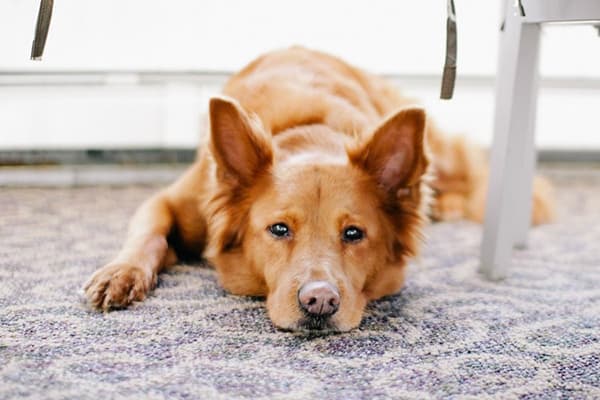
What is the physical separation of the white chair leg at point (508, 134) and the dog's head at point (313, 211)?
0.26m

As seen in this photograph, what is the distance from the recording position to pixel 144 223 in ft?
7.75

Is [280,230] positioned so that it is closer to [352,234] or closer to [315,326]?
[352,234]

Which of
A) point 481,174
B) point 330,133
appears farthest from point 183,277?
point 481,174

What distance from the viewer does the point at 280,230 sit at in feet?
6.47

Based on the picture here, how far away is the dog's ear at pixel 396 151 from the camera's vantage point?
2.03 metres

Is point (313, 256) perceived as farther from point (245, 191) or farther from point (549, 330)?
point (549, 330)

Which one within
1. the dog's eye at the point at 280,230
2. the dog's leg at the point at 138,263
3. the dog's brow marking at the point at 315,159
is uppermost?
the dog's brow marking at the point at 315,159

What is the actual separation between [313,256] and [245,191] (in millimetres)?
A: 384

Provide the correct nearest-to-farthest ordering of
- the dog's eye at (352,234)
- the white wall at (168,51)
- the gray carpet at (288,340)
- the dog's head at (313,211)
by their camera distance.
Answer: the gray carpet at (288,340), the dog's head at (313,211), the dog's eye at (352,234), the white wall at (168,51)

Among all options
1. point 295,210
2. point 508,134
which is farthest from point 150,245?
point 508,134

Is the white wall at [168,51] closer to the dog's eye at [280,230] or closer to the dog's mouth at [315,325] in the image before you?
the dog's eye at [280,230]

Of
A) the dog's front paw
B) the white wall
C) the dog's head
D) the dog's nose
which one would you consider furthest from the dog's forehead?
the white wall

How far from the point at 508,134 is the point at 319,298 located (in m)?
0.89

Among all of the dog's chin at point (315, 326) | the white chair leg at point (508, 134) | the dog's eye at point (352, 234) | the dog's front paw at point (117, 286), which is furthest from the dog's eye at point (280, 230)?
the white chair leg at point (508, 134)
